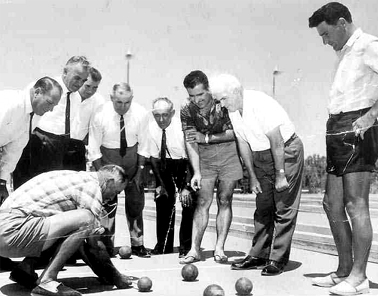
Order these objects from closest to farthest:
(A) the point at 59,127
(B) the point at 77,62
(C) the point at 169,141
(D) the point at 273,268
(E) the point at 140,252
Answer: (D) the point at 273,268
(B) the point at 77,62
(A) the point at 59,127
(E) the point at 140,252
(C) the point at 169,141

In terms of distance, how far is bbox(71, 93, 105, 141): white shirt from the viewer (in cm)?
555

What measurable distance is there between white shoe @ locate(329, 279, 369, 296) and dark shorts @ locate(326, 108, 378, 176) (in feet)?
2.39

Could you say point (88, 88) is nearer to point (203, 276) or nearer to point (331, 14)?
point (203, 276)

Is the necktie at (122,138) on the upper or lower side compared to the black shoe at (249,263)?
upper

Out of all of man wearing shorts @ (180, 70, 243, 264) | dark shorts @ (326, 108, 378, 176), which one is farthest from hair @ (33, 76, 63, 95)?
dark shorts @ (326, 108, 378, 176)

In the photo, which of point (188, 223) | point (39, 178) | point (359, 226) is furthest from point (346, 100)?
point (188, 223)

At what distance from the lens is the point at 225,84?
15.9 ft

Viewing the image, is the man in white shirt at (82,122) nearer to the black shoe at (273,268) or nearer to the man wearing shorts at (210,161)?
the man wearing shorts at (210,161)

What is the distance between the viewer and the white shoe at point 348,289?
375 cm

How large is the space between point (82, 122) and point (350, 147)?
2726mm

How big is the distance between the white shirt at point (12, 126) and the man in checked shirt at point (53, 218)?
0.85 m

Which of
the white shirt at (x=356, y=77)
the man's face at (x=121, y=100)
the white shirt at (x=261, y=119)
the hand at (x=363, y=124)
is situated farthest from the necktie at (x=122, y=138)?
the hand at (x=363, y=124)

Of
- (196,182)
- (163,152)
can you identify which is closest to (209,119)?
(196,182)

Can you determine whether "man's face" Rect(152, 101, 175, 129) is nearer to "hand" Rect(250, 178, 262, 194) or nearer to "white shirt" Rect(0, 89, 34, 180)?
"hand" Rect(250, 178, 262, 194)
